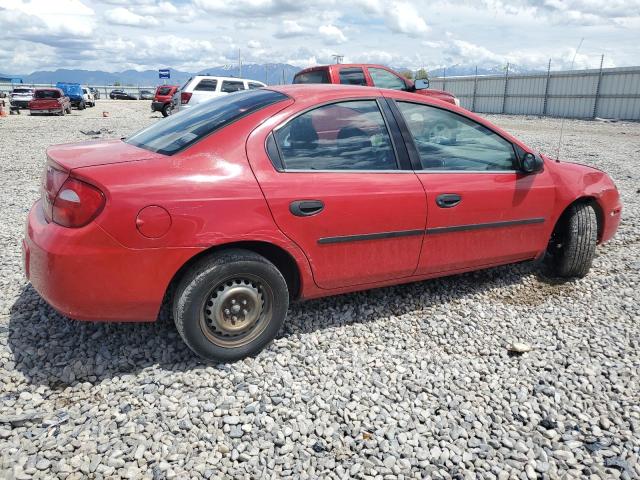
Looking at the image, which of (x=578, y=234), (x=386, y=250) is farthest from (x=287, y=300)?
(x=578, y=234)

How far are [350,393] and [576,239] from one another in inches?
99.5

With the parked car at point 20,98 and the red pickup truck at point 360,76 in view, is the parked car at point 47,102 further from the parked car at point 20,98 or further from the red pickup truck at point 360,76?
the red pickup truck at point 360,76

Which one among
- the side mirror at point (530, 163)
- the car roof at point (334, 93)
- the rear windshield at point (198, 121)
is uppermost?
the car roof at point (334, 93)

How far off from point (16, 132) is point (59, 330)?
55.1 feet

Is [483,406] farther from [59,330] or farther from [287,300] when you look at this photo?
[59,330]

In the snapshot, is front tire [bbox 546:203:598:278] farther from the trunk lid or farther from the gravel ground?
the trunk lid

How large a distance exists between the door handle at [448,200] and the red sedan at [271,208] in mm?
17

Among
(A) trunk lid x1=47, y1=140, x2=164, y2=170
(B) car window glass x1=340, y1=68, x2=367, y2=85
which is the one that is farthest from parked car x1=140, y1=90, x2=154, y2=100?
(A) trunk lid x1=47, y1=140, x2=164, y2=170

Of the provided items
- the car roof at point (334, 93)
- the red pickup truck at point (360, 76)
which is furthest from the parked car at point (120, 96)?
the car roof at point (334, 93)

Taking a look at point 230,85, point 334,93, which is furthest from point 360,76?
point 334,93

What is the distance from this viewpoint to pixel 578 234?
413 centimetres

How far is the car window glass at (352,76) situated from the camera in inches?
431

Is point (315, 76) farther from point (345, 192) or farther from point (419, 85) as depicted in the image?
point (345, 192)

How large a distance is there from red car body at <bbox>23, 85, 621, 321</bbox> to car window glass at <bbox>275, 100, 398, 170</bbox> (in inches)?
2.7
